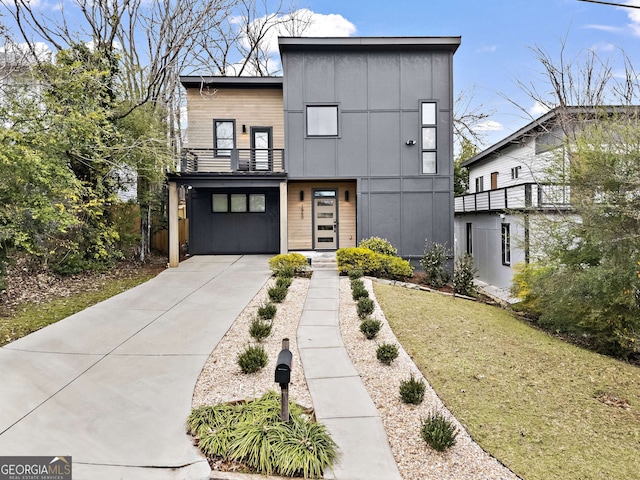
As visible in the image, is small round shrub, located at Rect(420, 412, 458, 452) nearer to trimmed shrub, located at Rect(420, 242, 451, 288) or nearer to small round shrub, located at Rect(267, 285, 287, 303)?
small round shrub, located at Rect(267, 285, 287, 303)

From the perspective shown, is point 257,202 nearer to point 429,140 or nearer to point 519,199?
point 429,140

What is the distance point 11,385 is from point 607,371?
7166 millimetres

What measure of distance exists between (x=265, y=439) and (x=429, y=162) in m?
10.8

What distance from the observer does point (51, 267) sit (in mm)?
9508

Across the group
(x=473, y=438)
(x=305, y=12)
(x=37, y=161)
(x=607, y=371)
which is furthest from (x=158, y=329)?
(x=305, y=12)

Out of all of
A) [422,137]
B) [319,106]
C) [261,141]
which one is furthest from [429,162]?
[261,141]

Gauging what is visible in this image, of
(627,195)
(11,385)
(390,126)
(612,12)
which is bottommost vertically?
(11,385)

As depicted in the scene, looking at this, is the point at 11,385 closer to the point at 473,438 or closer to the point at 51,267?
the point at 473,438

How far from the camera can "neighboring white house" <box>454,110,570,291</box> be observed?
843 cm

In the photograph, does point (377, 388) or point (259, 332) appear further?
point (259, 332)

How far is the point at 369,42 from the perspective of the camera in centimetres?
1189

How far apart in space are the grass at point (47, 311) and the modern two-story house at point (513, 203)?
9.04m

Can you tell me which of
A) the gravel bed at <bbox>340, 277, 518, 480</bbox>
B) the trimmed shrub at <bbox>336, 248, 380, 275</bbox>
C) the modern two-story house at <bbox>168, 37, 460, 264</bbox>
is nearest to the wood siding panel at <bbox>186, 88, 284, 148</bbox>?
the modern two-story house at <bbox>168, 37, 460, 264</bbox>

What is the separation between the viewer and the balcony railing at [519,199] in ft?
26.6
